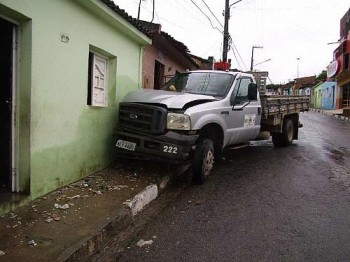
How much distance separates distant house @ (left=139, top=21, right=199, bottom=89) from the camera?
481 inches

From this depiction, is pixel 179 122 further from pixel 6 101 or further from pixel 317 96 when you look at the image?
pixel 317 96

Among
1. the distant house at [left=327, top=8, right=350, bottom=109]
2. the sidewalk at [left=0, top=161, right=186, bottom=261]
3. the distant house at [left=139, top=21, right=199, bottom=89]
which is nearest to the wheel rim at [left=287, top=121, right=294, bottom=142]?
the distant house at [left=139, top=21, right=199, bottom=89]

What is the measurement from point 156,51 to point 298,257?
34.9ft

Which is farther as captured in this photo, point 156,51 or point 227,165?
point 156,51

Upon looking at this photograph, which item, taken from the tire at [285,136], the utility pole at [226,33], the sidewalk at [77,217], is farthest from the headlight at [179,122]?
the utility pole at [226,33]

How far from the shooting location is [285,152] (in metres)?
10.5

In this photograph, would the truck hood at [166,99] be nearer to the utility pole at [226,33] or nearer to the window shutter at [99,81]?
the window shutter at [99,81]

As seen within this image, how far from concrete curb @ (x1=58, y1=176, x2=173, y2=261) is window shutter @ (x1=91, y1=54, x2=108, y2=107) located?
1955 mm

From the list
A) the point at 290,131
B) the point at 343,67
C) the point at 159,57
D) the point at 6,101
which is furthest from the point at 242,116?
the point at 343,67

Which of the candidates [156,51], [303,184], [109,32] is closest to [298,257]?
[303,184]

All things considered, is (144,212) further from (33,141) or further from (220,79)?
(220,79)

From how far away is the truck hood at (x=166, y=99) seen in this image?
20.6 ft

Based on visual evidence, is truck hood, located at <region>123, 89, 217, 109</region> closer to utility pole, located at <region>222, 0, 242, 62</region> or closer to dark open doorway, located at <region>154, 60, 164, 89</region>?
dark open doorway, located at <region>154, 60, 164, 89</region>

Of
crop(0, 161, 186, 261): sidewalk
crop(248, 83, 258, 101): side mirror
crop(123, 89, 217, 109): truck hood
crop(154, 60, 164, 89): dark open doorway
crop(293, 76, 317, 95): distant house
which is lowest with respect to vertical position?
crop(0, 161, 186, 261): sidewalk
